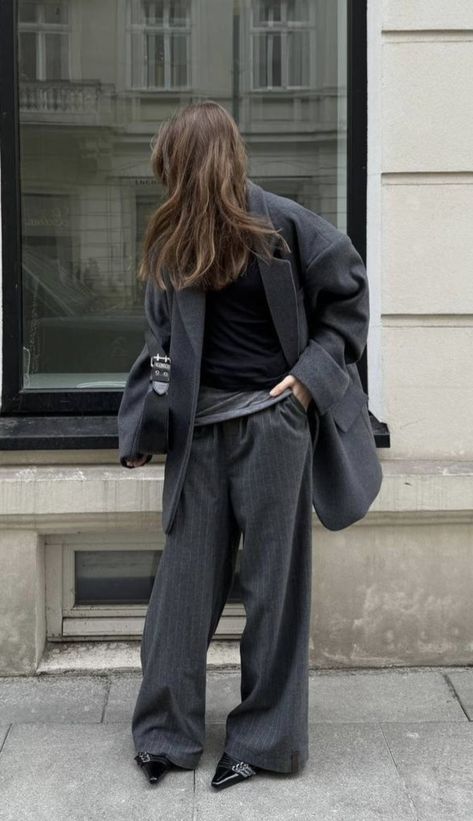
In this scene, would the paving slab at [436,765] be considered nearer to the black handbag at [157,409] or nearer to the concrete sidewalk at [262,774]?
the concrete sidewalk at [262,774]

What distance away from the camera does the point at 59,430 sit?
4.07m

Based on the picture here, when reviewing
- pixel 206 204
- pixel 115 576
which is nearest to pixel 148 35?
pixel 206 204

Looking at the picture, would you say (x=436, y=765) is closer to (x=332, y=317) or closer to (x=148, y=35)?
(x=332, y=317)

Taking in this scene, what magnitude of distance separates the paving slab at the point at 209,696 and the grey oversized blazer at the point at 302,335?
0.91m

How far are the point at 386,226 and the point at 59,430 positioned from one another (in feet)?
4.99

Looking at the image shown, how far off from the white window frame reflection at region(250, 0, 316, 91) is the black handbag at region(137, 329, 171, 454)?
71.9 inches

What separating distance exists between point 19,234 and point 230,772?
7.39ft

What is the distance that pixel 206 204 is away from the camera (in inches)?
116

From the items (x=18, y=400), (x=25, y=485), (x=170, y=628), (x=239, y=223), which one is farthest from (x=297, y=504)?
(x=18, y=400)

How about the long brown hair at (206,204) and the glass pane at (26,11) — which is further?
the glass pane at (26,11)

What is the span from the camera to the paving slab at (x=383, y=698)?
146 inches

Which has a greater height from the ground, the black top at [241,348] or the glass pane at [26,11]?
the glass pane at [26,11]

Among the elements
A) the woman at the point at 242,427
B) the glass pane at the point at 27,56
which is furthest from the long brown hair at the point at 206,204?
the glass pane at the point at 27,56

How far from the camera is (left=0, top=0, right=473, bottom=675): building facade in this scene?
3.98m
